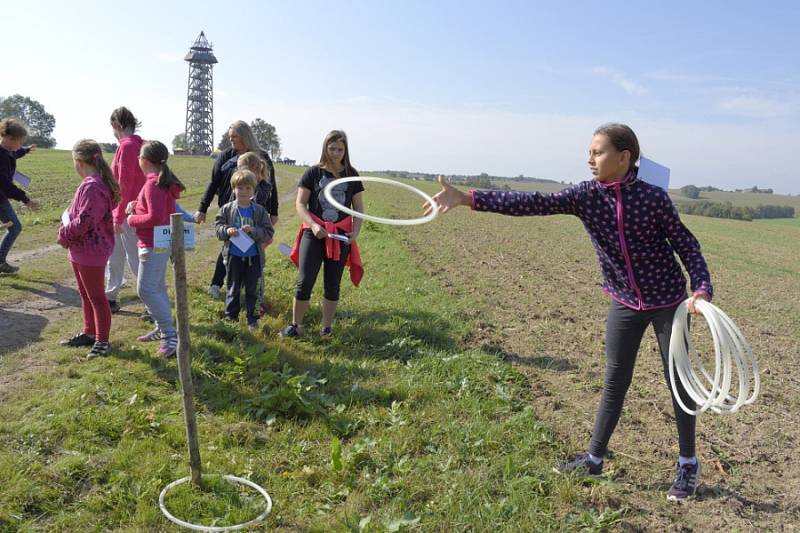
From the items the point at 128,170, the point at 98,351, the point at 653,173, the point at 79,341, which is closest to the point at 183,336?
the point at 98,351

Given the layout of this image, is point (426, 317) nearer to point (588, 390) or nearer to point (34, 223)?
point (588, 390)

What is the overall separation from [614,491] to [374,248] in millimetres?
10210

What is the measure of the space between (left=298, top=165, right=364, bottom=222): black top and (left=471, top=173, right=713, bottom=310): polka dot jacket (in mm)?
2557

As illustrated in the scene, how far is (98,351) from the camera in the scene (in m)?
5.33

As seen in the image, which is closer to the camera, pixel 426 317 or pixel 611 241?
pixel 611 241

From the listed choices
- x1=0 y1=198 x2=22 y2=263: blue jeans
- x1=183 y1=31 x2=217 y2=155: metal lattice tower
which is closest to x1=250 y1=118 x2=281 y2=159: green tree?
x1=183 y1=31 x2=217 y2=155: metal lattice tower

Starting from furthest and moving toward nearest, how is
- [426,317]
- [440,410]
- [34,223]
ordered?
[34,223], [426,317], [440,410]

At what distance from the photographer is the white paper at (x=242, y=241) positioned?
19.6 ft

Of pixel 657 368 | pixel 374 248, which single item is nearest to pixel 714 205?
pixel 374 248

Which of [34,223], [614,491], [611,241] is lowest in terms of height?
[614,491]

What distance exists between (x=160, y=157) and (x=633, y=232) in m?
4.36

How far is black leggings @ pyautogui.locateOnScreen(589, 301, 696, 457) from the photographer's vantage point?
3.63 m

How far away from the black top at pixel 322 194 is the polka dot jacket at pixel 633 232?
2.56 meters

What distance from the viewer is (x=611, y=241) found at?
3613 millimetres
